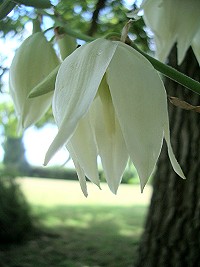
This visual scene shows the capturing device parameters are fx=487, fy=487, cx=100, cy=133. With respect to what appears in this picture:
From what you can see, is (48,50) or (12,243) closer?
(48,50)

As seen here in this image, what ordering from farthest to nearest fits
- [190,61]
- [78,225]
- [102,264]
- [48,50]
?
Answer: [78,225], [102,264], [190,61], [48,50]

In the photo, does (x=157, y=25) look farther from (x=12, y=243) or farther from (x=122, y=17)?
(x=12, y=243)

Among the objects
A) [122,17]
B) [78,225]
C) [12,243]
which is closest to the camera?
[122,17]

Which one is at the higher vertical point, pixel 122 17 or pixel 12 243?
pixel 122 17

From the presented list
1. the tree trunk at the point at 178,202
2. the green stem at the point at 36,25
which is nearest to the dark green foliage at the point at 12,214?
the tree trunk at the point at 178,202

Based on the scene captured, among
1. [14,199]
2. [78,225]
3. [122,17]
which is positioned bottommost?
[78,225]

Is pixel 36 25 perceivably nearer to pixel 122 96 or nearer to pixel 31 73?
pixel 31 73

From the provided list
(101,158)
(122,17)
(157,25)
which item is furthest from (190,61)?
(101,158)
